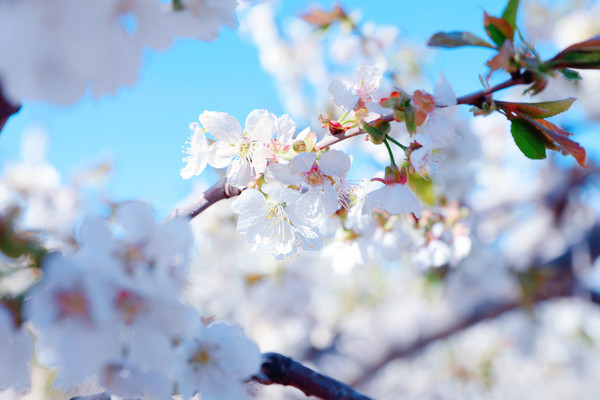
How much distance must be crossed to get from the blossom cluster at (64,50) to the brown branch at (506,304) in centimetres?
188

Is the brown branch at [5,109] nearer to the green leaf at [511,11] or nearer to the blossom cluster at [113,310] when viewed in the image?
the blossom cluster at [113,310]

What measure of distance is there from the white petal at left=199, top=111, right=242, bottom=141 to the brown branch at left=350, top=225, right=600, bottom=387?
165 cm

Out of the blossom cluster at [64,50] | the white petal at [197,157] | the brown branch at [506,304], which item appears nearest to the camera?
the blossom cluster at [64,50]

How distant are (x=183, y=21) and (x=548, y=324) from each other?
3.93 meters

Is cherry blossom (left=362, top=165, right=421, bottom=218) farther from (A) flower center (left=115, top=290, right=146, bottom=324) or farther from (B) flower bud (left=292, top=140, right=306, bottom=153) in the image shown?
(A) flower center (left=115, top=290, right=146, bottom=324)

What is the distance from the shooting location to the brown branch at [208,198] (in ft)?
1.73

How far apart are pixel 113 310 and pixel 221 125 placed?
31 centimetres

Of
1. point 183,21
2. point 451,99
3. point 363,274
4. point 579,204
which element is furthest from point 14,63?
point 363,274

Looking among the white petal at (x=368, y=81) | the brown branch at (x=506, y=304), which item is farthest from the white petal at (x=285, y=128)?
the brown branch at (x=506, y=304)

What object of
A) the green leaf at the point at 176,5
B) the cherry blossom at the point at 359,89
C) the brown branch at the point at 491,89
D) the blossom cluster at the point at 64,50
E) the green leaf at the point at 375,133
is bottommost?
the blossom cluster at the point at 64,50

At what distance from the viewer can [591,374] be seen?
4.02m

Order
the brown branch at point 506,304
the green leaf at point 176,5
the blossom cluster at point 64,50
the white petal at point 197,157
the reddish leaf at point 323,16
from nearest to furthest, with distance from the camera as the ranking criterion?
1. the blossom cluster at point 64,50
2. the green leaf at point 176,5
3. the white petal at point 197,157
4. the reddish leaf at point 323,16
5. the brown branch at point 506,304

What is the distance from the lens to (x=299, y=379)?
1.88 ft

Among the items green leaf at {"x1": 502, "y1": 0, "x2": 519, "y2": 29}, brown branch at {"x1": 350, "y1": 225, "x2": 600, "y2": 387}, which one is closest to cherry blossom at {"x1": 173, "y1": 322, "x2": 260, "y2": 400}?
green leaf at {"x1": 502, "y1": 0, "x2": 519, "y2": 29}
